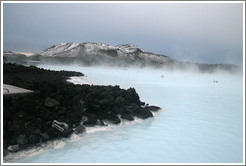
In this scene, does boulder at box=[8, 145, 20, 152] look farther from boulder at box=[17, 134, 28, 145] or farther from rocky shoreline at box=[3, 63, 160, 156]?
boulder at box=[17, 134, 28, 145]

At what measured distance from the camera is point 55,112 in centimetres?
736

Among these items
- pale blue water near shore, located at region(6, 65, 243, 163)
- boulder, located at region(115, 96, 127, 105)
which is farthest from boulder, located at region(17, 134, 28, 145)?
boulder, located at region(115, 96, 127, 105)

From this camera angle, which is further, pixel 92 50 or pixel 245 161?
pixel 92 50

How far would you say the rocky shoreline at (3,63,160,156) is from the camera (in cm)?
583

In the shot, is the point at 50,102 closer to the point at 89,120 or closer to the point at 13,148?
the point at 89,120

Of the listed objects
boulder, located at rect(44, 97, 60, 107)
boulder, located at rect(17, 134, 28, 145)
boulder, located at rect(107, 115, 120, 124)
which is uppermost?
boulder, located at rect(44, 97, 60, 107)

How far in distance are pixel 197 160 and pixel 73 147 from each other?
2918 millimetres

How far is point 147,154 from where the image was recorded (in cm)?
613

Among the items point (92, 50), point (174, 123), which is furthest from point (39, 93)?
point (92, 50)

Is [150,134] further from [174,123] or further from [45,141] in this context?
[45,141]

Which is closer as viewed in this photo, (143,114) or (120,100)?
(143,114)

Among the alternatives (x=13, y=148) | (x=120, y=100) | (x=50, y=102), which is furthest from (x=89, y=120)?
(x=13, y=148)

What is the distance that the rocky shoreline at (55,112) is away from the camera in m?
5.83

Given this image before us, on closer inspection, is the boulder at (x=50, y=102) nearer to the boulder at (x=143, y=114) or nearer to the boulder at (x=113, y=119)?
the boulder at (x=113, y=119)
